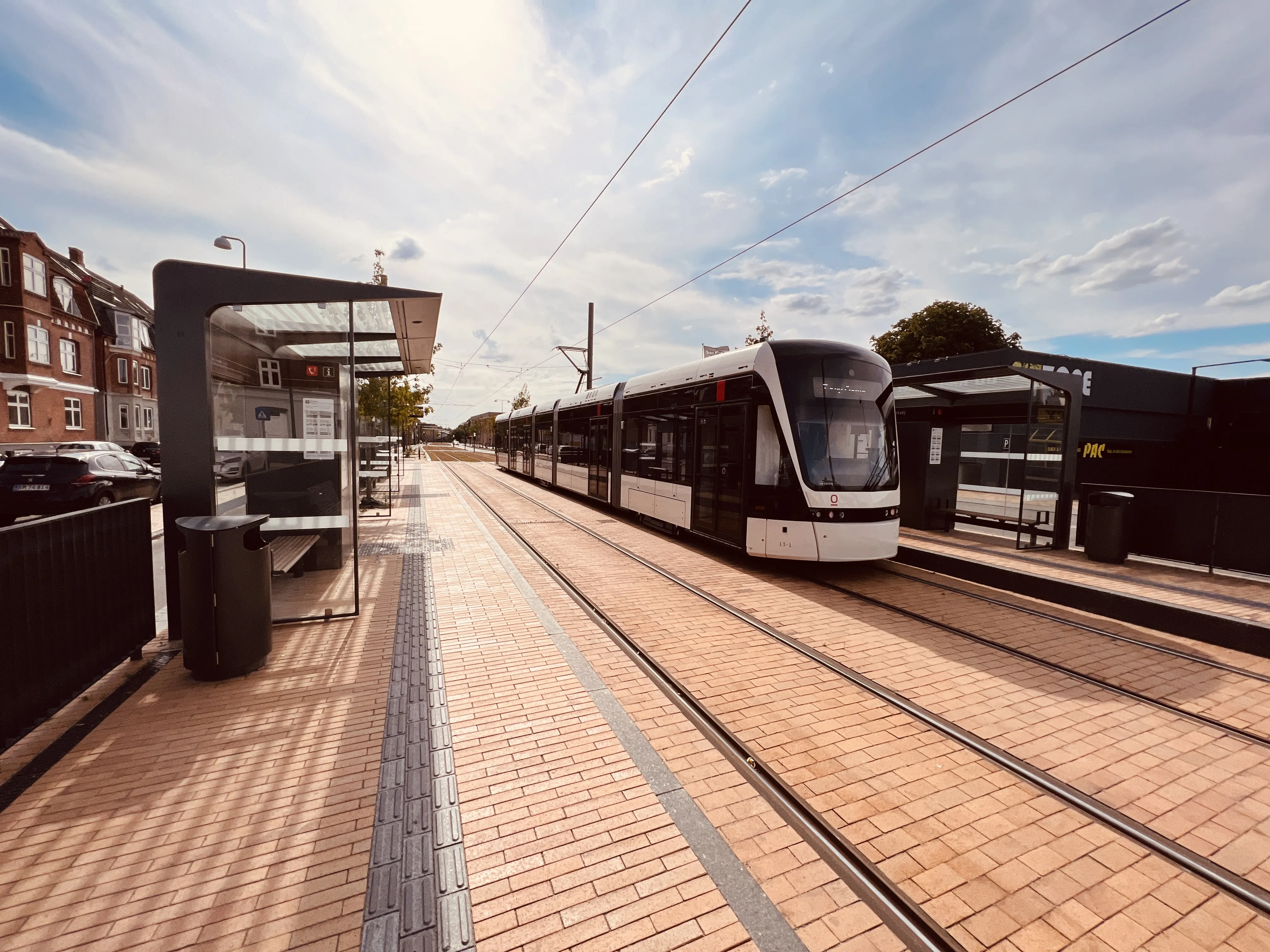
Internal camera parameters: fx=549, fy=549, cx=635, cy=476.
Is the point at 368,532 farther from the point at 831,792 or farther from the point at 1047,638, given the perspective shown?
the point at 1047,638

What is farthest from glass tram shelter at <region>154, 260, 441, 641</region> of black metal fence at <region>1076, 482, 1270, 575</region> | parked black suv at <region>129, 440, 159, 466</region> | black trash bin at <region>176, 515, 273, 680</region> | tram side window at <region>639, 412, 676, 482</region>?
parked black suv at <region>129, 440, 159, 466</region>

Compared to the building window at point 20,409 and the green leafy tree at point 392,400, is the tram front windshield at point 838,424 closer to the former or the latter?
the green leafy tree at point 392,400

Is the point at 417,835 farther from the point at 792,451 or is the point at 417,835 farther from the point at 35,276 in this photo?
the point at 35,276

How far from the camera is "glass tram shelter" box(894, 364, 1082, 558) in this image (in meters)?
9.92

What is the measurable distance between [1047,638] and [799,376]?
160 inches

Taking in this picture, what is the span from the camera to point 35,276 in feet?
88.0

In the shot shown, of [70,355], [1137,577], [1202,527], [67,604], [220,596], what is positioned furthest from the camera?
[70,355]

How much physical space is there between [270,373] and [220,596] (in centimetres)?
356

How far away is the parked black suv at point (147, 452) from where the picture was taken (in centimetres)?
2339

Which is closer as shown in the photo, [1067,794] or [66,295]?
[1067,794]

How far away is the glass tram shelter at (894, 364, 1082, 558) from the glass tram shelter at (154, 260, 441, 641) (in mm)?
8773

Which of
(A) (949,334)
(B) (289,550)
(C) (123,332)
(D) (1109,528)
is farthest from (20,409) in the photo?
(A) (949,334)

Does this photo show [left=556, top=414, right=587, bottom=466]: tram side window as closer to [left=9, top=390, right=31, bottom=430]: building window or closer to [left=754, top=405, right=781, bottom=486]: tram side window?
[left=754, top=405, right=781, bottom=486]: tram side window

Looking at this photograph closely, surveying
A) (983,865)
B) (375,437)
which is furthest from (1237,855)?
(375,437)
